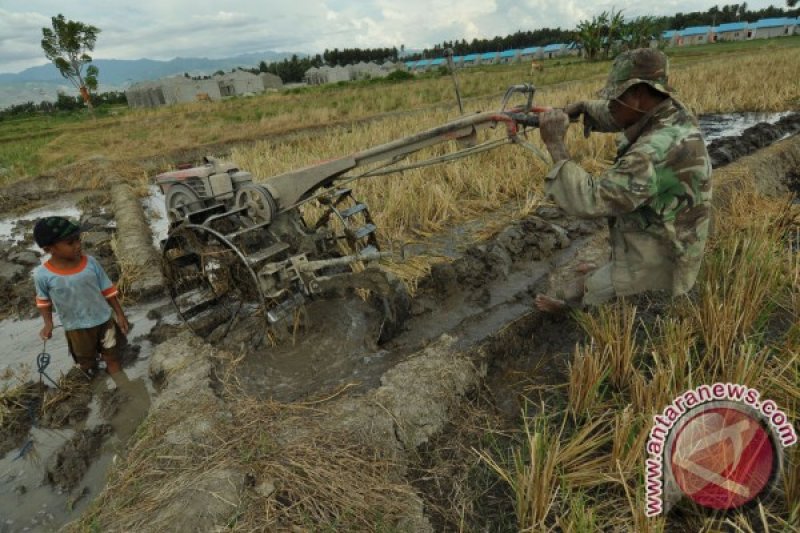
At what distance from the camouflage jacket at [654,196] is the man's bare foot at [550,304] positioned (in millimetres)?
627

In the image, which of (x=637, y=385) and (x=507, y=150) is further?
(x=507, y=150)

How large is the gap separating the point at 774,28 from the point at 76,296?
83507 millimetres

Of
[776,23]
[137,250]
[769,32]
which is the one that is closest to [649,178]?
[137,250]

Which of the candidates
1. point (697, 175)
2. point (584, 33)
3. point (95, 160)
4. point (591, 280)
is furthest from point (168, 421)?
point (584, 33)

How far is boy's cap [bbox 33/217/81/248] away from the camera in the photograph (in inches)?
125

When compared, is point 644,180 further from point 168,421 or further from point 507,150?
point 507,150

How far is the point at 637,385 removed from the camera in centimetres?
233

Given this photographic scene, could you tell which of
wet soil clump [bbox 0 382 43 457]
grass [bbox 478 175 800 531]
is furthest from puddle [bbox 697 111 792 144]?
wet soil clump [bbox 0 382 43 457]

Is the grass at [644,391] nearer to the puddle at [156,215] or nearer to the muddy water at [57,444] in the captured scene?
the muddy water at [57,444]

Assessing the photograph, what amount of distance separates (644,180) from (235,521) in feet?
8.38

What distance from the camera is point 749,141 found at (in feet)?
28.4

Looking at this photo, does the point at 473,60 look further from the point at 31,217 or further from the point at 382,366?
the point at 382,366

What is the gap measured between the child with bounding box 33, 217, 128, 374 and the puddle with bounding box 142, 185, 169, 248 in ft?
9.62

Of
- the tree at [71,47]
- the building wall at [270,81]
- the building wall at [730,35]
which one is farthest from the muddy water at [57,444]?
the building wall at [730,35]
